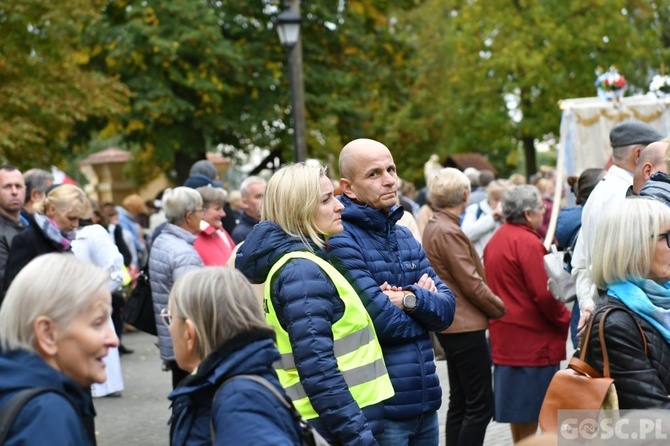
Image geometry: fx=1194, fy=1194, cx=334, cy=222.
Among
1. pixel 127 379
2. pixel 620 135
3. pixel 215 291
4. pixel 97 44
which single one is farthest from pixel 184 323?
pixel 97 44

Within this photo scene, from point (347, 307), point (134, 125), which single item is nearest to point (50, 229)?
point (347, 307)

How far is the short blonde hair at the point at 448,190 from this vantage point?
8219mm

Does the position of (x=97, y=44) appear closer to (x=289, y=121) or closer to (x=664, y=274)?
(x=289, y=121)

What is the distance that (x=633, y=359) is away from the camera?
4168 millimetres

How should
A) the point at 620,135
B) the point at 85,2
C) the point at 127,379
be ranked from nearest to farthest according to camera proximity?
the point at 620,135 < the point at 127,379 < the point at 85,2

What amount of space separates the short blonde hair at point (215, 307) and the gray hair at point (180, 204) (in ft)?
17.3

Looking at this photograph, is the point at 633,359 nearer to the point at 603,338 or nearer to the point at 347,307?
the point at 603,338

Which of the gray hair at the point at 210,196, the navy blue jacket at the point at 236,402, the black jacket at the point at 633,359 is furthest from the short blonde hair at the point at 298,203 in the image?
the gray hair at the point at 210,196

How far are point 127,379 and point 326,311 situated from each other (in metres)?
9.72

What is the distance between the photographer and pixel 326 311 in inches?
185

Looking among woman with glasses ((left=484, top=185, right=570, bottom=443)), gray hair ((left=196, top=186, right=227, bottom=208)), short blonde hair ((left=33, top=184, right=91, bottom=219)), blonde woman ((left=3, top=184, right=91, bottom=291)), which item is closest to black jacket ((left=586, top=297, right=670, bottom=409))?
woman with glasses ((left=484, top=185, right=570, bottom=443))

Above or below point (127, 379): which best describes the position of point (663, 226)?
above

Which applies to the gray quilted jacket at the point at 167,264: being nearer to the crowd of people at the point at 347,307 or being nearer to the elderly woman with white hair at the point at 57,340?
the crowd of people at the point at 347,307

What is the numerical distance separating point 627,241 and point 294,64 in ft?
45.2
